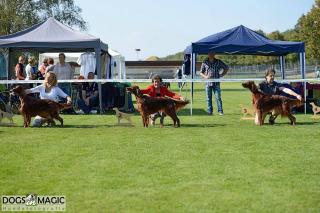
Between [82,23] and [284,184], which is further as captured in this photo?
[82,23]

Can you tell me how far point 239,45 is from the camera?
13953mm

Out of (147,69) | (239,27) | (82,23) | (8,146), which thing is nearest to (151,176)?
(8,146)

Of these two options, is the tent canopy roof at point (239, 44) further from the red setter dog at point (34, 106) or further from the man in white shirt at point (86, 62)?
the red setter dog at point (34, 106)

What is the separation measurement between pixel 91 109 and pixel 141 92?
4.22 m

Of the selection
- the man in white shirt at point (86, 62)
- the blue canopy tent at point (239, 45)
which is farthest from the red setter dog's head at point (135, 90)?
the man in white shirt at point (86, 62)

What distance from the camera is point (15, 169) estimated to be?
5.68m

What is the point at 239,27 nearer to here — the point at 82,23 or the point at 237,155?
the point at 237,155

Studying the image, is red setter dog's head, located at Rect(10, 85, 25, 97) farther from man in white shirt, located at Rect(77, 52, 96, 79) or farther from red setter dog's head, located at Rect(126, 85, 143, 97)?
man in white shirt, located at Rect(77, 52, 96, 79)

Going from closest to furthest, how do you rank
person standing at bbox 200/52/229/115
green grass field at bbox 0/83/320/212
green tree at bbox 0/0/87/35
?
green grass field at bbox 0/83/320/212 → person standing at bbox 200/52/229/115 → green tree at bbox 0/0/87/35

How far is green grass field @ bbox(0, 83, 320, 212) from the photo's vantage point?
4371mm

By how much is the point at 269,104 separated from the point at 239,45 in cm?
438

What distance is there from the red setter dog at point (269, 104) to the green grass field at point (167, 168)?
0.60 meters

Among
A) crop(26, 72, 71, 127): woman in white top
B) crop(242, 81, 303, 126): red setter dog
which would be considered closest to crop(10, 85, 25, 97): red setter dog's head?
crop(26, 72, 71, 127): woman in white top

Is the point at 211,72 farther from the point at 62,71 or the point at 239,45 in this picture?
the point at 62,71
